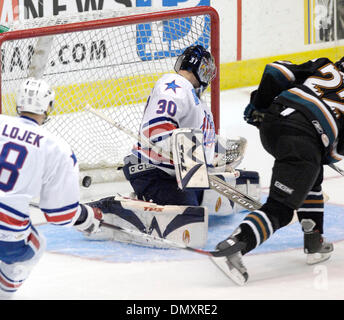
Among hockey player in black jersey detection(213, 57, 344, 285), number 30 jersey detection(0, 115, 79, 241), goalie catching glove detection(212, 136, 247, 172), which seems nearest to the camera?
number 30 jersey detection(0, 115, 79, 241)

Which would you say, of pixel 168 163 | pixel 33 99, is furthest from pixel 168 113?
pixel 33 99

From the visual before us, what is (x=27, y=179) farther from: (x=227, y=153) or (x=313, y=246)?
(x=227, y=153)

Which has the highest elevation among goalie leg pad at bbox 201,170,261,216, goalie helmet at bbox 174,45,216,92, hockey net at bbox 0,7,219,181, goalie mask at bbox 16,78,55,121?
goalie mask at bbox 16,78,55,121

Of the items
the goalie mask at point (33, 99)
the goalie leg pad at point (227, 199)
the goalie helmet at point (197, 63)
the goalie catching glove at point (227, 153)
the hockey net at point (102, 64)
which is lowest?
the goalie leg pad at point (227, 199)

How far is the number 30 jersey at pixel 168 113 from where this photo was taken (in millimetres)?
3357

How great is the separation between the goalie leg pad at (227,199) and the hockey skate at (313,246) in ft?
2.12

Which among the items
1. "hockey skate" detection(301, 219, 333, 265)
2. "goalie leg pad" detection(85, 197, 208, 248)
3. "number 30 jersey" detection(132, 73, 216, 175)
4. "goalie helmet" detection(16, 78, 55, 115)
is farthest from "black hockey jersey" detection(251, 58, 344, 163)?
"goalie helmet" detection(16, 78, 55, 115)

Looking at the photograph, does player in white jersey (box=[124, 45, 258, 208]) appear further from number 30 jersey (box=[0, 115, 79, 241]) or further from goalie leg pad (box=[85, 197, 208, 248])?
number 30 jersey (box=[0, 115, 79, 241])

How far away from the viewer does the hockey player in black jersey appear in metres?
2.86

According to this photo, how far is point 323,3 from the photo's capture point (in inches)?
249

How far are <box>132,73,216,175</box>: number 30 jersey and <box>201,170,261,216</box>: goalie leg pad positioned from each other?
33 cm

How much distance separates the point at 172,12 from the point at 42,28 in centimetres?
65

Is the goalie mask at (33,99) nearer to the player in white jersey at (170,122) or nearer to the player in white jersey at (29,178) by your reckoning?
the player in white jersey at (29,178)

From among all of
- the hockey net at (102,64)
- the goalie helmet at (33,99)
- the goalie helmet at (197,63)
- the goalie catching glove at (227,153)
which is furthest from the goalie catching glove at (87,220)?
the hockey net at (102,64)
